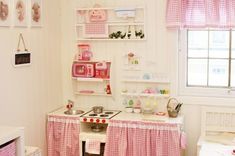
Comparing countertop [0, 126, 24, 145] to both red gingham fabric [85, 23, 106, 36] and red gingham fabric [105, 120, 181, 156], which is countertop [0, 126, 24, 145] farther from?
red gingham fabric [85, 23, 106, 36]

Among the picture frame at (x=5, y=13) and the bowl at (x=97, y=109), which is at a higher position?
the picture frame at (x=5, y=13)

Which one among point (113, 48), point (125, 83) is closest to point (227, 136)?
point (125, 83)

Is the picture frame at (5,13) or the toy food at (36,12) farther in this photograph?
the toy food at (36,12)

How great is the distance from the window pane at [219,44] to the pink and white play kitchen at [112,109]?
597 mm

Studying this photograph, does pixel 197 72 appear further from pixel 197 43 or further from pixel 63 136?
pixel 63 136

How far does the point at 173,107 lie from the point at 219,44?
2.73ft

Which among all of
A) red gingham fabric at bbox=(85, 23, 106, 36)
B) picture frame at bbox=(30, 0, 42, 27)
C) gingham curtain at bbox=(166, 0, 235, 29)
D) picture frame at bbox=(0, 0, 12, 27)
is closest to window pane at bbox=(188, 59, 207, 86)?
gingham curtain at bbox=(166, 0, 235, 29)

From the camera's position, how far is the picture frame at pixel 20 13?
3.60 meters

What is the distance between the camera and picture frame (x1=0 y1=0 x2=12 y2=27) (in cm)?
339

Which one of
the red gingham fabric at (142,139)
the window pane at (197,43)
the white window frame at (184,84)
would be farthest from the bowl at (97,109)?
the window pane at (197,43)

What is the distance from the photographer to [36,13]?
396 centimetres

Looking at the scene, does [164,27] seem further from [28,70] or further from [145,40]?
[28,70]

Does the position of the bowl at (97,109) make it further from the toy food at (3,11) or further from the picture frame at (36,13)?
the toy food at (3,11)

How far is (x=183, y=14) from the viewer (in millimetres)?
3957
